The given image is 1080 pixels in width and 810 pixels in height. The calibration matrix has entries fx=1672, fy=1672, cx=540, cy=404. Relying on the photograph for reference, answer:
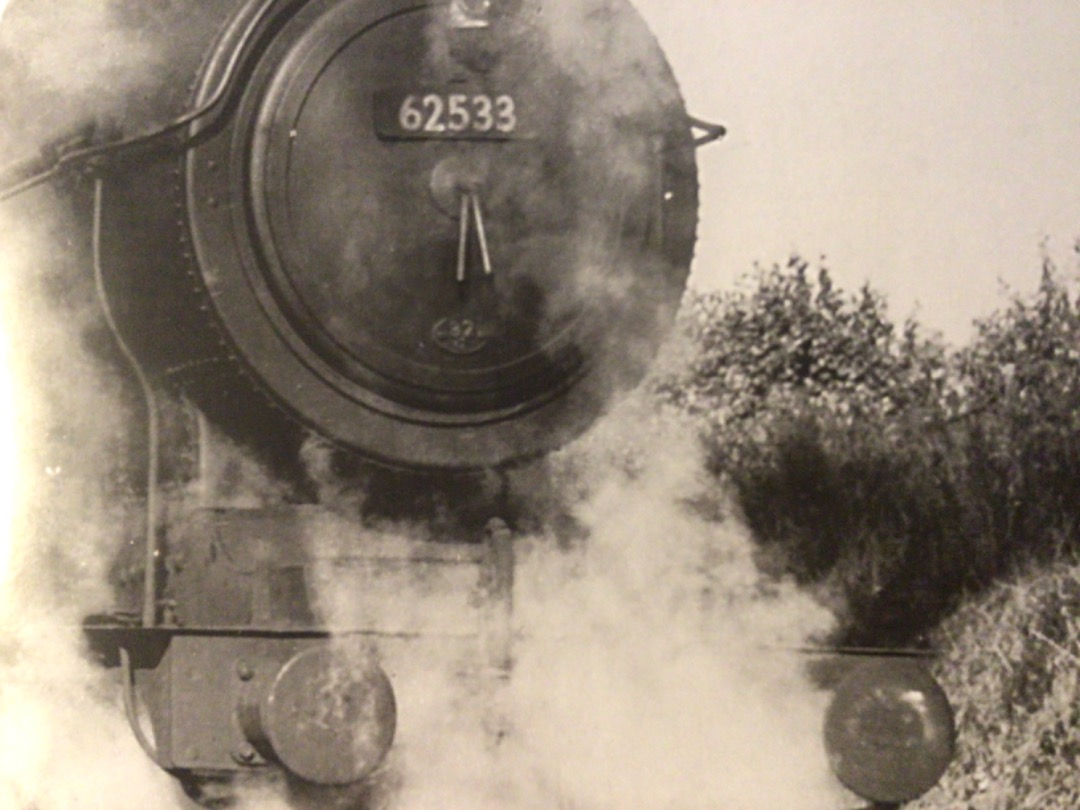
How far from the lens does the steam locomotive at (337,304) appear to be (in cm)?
227

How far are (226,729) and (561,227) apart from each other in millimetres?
842

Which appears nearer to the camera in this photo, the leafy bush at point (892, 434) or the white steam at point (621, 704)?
the white steam at point (621, 704)

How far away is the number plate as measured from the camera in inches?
91.5

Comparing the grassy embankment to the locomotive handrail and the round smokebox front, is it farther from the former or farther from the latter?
the locomotive handrail

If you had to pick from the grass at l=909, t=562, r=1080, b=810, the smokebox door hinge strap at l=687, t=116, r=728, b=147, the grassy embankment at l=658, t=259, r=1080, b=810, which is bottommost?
the grass at l=909, t=562, r=1080, b=810

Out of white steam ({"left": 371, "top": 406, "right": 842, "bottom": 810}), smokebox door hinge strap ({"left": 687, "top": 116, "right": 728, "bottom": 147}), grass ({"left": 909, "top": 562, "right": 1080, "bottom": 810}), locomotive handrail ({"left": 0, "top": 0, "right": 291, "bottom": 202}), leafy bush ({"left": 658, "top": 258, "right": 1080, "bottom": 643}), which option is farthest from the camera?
grass ({"left": 909, "top": 562, "right": 1080, "bottom": 810})

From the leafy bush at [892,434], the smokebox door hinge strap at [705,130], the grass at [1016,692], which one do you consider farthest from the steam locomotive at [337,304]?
the grass at [1016,692]

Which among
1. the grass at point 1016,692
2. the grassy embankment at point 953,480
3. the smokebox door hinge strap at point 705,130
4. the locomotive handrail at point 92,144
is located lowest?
the grass at point 1016,692

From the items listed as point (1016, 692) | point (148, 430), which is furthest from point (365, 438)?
point (1016, 692)

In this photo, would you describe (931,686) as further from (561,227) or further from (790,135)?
(790,135)

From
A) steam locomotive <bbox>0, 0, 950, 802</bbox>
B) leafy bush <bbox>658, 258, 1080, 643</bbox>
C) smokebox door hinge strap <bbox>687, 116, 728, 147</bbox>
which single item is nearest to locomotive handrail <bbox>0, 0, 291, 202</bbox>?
steam locomotive <bbox>0, 0, 950, 802</bbox>

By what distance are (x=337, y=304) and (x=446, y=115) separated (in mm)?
307

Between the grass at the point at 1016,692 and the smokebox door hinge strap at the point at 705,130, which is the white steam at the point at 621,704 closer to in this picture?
the smokebox door hinge strap at the point at 705,130

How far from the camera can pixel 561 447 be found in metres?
2.47
